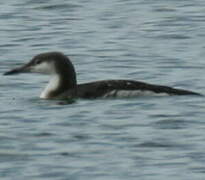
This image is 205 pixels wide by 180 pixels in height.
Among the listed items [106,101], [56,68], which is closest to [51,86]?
[56,68]

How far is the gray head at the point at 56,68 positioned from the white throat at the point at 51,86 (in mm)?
19

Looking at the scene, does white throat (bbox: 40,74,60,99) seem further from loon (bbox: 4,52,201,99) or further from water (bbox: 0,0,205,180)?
water (bbox: 0,0,205,180)

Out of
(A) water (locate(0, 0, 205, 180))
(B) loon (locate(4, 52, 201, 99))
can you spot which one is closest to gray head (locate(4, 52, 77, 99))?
(B) loon (locate(4, 52, 201, 99))

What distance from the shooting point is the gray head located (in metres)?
18.8

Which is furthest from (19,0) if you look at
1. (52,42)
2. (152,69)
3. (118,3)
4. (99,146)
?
(99,146)

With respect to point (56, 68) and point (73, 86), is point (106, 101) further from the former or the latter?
point (56, 68)

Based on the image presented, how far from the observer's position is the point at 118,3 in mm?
27000

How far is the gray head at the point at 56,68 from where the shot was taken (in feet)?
61.6

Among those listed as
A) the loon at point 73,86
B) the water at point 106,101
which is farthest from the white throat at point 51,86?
the water at point 106,101

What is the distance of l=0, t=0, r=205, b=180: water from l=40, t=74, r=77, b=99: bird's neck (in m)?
0.20

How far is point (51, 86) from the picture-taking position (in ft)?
61.2

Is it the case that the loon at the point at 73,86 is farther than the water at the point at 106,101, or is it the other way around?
the loon at the point at 73,86

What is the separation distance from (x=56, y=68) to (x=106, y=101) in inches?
50.1

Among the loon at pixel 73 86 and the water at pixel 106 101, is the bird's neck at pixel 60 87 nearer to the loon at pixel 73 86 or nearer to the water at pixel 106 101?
the loon at pixel 73 86
